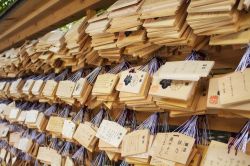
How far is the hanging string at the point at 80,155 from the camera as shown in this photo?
3.09m

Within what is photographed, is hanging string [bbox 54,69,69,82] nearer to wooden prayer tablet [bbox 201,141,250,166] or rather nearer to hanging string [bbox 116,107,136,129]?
hanging string [bbox 116,107,136,129]

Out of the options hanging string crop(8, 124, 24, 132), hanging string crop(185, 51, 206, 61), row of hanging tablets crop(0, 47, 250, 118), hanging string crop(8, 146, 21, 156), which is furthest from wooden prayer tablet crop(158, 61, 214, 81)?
hanging string crop(8, 146, 21, 156)

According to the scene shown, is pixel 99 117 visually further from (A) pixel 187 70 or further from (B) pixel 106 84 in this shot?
(A) pixel 187 70

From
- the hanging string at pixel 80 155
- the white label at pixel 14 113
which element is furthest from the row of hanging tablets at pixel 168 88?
the white label at pixel 14 113

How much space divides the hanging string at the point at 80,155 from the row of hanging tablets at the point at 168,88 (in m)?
0.43

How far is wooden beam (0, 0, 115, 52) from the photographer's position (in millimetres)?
3326

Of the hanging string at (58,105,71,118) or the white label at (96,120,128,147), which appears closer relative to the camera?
the white label at (96,120,128,147)

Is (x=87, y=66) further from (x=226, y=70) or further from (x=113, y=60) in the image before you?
(x=226, y=70)

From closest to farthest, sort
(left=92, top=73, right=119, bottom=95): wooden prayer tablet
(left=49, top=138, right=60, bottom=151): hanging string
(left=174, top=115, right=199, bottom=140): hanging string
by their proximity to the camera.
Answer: (left=174, top=115, right=199, bottom=140): hanging string
(left=92, top=73, right=119, bottom=95): wooden prayer tablet
(left=49, top=138, right=60, bottom=151): hanging string

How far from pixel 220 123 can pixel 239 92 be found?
1.37 ft

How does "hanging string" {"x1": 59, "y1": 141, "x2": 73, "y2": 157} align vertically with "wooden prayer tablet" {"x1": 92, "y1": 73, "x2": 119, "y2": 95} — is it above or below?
below

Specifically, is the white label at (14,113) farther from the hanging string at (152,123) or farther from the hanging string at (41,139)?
the hanging string at (152,123)

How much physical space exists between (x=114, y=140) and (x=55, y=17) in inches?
88.9

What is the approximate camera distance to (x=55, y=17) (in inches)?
163
